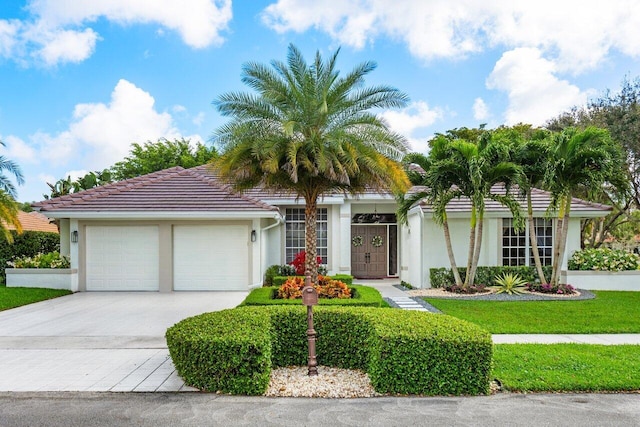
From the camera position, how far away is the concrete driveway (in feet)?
18.9

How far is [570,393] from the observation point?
5.27 m

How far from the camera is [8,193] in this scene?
598 inches

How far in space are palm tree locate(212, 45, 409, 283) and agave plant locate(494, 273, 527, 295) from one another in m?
5.67

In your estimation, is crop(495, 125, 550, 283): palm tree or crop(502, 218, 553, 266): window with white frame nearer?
crop(495, 125, 550, 283): palm tree

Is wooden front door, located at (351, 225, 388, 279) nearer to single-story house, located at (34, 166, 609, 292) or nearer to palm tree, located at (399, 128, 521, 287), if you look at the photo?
single-story house, located at (34, 166, 609, 292)

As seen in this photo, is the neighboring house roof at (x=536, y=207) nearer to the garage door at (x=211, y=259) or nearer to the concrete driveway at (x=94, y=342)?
the garage door at (x=211, y=259)

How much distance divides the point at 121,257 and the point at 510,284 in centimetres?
1217

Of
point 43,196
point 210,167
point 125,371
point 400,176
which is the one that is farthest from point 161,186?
point 43,196

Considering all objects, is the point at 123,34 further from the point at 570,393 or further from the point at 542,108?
the point at 542,108

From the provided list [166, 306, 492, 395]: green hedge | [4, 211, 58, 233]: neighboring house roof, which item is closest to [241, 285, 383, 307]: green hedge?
[166, 306, 492, 395]: green hedge

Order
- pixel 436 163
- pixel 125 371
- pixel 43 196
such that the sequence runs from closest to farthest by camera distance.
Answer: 1. pixel 125 371
2. pixel 436 163
3. pixel 43 196

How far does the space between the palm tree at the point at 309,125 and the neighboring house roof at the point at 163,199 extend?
3.69 metres

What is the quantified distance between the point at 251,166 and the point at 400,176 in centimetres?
332

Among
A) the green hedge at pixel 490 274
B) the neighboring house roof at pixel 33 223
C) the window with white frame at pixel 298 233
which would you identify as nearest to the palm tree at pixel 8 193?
the window with white frame at pixel 298 233
